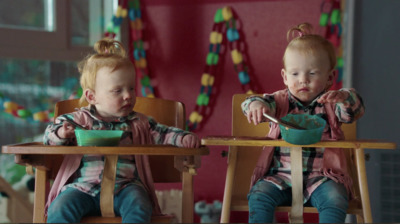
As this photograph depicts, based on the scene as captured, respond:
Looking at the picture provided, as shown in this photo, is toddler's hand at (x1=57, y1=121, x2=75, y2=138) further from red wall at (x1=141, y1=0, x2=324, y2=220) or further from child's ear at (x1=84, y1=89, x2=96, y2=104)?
red wall at (x1=141, y1=0, x2=324, y2=220)

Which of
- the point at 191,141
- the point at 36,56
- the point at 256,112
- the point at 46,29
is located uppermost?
the point at 46,29

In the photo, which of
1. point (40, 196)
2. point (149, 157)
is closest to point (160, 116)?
point (149, 157)

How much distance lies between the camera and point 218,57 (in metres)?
3.22

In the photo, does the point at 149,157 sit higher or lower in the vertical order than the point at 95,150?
lower

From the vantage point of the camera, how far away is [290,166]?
6.51 ft

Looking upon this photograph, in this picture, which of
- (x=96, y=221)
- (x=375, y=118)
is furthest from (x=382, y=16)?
(x=96, y=221)

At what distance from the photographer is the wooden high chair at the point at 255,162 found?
168 cm

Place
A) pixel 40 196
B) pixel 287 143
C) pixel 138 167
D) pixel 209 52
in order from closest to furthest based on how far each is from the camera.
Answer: pixel 287 143 → pixel 40 196 → pixel 138 167 → pixel 209 52

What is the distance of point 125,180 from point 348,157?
90 centimetres

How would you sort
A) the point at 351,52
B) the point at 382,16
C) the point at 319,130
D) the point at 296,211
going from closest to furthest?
1. the point at 319,130
2. the point at 296,211
3. the point at 382,16
4. the point at 351,52

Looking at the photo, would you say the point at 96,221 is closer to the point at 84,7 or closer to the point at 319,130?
the point at 319,130

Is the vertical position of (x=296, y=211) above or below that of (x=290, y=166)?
below

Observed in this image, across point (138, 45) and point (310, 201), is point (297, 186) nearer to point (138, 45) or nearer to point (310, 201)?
point (310, 201)

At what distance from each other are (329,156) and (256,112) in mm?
367
